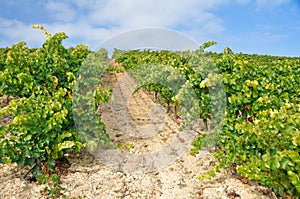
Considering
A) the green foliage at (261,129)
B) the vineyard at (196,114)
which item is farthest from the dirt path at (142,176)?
the green foliage at (261,129)

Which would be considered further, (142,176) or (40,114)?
(142,176)

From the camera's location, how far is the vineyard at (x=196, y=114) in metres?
3.63

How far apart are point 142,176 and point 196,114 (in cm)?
150

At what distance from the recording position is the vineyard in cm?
363

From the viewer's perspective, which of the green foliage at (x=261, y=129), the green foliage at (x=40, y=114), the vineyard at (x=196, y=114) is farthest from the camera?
the green foliage at (x=40, y=114)

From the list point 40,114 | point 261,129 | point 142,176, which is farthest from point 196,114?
point 40,114

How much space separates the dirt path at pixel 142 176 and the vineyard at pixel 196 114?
0.25 metres

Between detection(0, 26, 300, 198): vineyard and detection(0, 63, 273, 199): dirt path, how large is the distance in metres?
0.25

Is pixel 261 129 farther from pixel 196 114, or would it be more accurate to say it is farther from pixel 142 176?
pixel 142 176

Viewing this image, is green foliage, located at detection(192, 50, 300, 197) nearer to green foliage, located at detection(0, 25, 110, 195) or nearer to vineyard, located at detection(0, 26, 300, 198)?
vineyard, located at detection(0, 26, 300, 198)

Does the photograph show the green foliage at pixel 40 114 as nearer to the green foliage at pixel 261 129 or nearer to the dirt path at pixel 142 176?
the dirt path at pixel 142 176

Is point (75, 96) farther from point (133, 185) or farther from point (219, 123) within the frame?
point (219, 123)

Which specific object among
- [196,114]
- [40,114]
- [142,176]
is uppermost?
[40,114]

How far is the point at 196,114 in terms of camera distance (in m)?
5.84
